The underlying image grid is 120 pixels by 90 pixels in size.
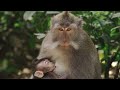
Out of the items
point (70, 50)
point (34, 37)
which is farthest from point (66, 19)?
point (34, 37)

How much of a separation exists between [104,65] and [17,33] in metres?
1.89

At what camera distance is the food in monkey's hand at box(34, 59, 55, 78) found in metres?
4.24

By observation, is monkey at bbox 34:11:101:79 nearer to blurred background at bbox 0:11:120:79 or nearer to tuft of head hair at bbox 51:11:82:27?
tuft of head hair at bbox 51:11:82:27

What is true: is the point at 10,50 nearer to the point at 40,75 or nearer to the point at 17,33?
the point at 17,33

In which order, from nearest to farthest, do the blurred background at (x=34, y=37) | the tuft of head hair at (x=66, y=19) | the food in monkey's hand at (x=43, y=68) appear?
the food in monkey's hand at (x=43, y=68) < the tuft of head hair at (x=66, y=19) < the blurred background at (x=34, y=37)

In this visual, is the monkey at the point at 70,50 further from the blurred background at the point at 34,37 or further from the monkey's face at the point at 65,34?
the blurred background at the point at 34,37

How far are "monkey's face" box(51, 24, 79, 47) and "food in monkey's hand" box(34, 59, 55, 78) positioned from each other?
0.66 ft

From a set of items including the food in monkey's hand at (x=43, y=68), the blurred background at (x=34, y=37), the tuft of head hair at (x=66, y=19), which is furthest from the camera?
the blurred background at (x=34, y=37)

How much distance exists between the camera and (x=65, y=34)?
4.31m

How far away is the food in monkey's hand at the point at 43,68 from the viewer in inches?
167

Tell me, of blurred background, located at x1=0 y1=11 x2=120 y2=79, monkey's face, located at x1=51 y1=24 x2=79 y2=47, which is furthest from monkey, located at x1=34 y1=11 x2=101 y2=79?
blurred background, located at x1=0 y1=11 x2=120 y2=79

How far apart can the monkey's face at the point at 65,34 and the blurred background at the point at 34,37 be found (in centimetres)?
29

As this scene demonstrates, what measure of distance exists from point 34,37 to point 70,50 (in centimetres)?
124

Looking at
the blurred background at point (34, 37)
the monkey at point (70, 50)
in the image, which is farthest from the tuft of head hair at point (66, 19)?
the blurred background at point (34, 37)
